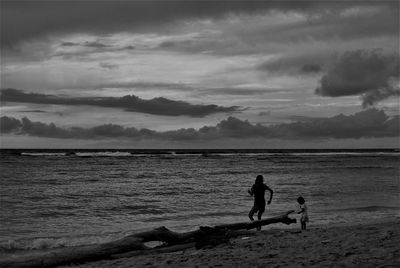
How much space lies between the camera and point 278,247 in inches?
374

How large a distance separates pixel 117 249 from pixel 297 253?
424 centimetres

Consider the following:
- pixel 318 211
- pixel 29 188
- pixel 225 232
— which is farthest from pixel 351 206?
pixel 29 188

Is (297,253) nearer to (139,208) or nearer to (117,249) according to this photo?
(117,249)

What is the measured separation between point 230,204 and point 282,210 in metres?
3.21

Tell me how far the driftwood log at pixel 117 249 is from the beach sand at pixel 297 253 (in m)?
0.39

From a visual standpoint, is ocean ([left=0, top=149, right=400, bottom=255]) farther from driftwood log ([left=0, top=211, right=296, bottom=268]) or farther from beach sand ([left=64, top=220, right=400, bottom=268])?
beach sand ([left=64, top=220, right=400, bottom=268])

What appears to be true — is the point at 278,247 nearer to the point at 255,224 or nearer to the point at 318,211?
the point at 255,224

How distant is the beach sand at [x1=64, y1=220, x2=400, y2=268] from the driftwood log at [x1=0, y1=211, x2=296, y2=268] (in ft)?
1.26

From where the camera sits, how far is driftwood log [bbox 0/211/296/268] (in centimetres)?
971

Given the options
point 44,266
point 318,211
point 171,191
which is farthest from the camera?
point 171,191

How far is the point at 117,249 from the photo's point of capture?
1049cm

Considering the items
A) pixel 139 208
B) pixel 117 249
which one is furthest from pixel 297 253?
pixel 139 208

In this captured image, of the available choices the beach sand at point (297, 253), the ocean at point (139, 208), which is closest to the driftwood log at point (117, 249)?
the beach sand at point (297, 253)

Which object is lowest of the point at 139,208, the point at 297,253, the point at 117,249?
the point at 139,208
